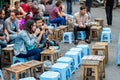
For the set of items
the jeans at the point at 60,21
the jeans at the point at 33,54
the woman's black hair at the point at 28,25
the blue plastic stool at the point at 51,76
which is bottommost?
the blue plastic stool at the point at 51,76

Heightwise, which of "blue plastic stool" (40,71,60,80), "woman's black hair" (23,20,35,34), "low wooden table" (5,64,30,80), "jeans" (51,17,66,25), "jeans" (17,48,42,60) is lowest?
"blue plastic stool" (40,71,60,80)

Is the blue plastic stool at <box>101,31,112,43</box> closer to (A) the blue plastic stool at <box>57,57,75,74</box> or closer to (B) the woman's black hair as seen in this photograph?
(A) the blue plastic stool at <box>57,57,75,74</box>

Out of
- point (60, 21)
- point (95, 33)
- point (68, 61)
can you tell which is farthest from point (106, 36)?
point (68, 61)

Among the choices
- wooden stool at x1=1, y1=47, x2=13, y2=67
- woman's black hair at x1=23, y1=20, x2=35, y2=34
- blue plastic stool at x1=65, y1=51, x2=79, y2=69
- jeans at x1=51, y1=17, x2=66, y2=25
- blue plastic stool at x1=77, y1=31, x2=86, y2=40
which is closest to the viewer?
woman's black hair at x1=23, y1=20, x2=35, y2=34

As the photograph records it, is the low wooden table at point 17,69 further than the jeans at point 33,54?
No

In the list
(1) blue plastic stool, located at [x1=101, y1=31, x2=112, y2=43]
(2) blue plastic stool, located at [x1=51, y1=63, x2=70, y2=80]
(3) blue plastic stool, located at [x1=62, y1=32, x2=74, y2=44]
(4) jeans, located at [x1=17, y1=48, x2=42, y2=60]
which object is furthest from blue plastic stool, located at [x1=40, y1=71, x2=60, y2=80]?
(1) blue plastic stool, located at [x1=101, y1=31, x2=112, y2=43]

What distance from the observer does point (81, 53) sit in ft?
29.2

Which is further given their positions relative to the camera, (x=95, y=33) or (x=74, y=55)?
(x=95, y=33)

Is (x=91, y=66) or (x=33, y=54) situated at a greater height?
(x=33, y=54)

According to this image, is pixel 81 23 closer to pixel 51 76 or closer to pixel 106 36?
pixel 106 36

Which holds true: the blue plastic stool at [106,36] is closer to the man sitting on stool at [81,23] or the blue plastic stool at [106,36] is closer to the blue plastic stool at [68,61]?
the man sitting on stool at [81,23]

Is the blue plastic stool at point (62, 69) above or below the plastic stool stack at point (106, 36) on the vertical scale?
below

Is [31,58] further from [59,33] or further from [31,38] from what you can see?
[59,33]

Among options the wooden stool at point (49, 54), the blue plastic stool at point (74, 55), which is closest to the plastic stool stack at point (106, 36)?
the blue plastic stool at point (74, 55)
